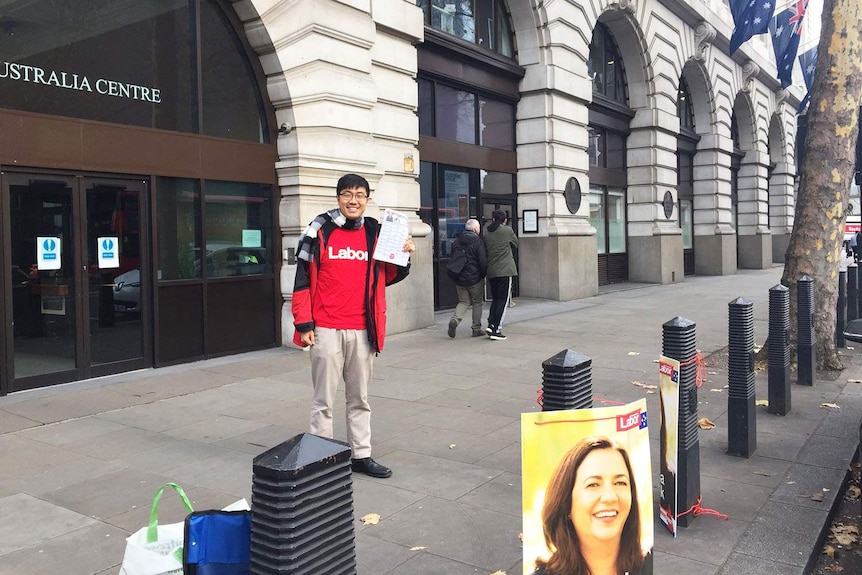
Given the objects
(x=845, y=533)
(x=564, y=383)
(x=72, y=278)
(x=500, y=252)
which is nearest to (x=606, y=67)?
(x=500, y=252)

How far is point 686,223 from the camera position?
25.8 m

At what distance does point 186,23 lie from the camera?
9.40 m

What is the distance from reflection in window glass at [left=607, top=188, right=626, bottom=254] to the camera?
20.9 meters

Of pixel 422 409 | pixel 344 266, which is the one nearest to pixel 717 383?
pixel 422 409

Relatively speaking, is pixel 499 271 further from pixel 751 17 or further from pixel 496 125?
pixel 751 17

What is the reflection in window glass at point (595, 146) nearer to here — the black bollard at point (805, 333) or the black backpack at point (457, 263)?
the black backpack at point (457, 263)

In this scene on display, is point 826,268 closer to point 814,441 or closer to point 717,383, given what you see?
point 717,383

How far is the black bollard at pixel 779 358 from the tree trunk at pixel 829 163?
82.9 inches

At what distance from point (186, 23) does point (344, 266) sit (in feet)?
20.5

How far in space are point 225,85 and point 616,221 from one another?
1418 centimetres

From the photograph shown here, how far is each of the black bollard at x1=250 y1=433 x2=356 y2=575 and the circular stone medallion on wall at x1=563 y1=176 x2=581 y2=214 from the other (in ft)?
48.6

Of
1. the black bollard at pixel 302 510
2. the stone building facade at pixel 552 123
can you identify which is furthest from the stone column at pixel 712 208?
the black bollard at pixel 302 510

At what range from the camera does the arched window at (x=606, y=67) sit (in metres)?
19.7

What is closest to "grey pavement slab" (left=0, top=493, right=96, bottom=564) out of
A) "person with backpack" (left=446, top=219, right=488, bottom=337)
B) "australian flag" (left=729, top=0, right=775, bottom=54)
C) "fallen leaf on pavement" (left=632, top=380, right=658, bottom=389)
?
"fallen leaf on pavement" (left=632, top=380, right=658, bottom=389)
